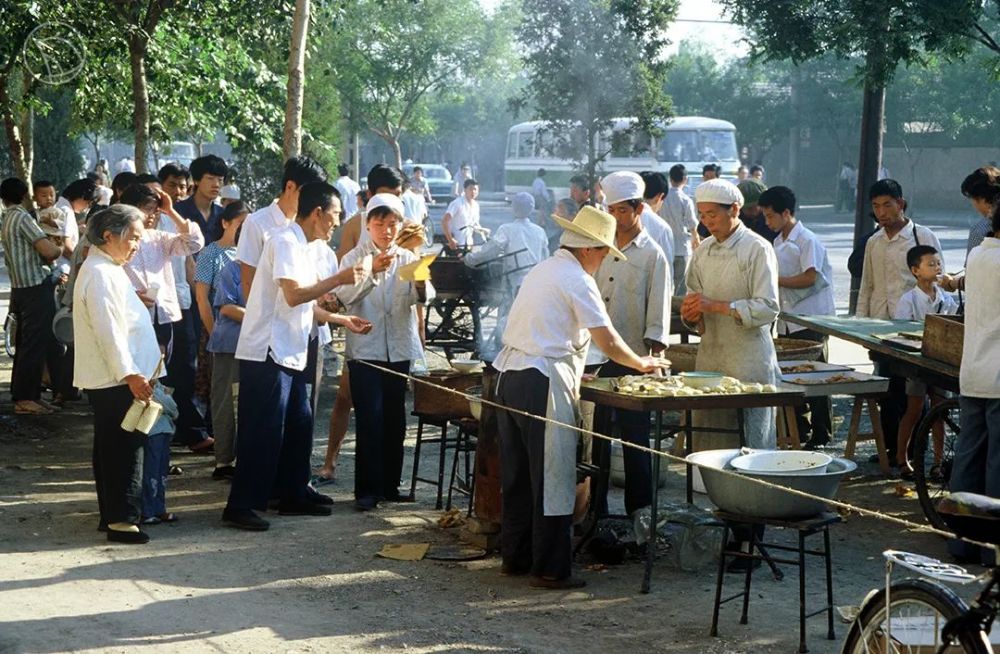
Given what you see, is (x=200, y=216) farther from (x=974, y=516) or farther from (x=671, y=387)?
(x=974, y=516)

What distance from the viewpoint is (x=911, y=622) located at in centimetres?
456

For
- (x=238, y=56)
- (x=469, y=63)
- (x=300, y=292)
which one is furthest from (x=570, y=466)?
(x=469, y=63)

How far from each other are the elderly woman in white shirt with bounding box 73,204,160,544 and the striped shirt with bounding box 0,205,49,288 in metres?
4.25

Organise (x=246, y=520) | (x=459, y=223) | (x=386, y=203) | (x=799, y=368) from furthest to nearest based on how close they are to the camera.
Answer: (x=459, y=223) → (x=799, y=368) → (x=386, y=203) → (x=246, y=520)

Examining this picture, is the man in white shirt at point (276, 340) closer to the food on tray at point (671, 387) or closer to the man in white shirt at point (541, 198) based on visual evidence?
the food on tray at point (671, 387)

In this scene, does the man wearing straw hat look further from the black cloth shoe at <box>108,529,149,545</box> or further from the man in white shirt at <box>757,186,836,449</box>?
the man in white shirt at <box>757,186,836,449</box>

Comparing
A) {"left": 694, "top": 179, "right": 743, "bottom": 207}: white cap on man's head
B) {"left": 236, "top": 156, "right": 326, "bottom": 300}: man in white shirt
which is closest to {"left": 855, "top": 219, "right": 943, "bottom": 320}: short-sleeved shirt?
{"left": 694, "top": 179, "right": 743, "bottom": 207}: white cap on man's head

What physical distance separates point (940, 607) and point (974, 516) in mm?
298

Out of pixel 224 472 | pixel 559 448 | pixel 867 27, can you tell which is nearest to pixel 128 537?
pixel 224 472

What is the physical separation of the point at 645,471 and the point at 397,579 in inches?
65.1

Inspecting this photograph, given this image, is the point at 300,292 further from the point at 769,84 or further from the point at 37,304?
the point at 769,84

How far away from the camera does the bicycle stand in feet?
13.9

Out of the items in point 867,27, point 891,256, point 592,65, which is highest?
point 592,65

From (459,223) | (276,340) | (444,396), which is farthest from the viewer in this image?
(459,223)
